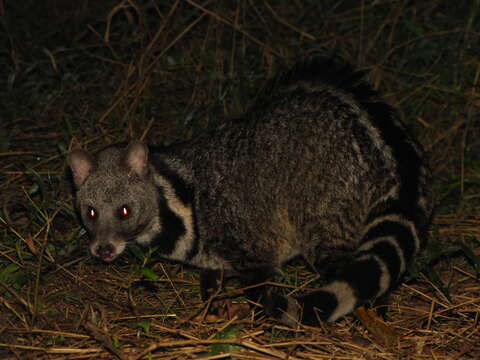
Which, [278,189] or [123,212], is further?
[278,189]

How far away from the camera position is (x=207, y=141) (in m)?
4.66

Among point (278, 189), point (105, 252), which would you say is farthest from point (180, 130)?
point (105, 252)

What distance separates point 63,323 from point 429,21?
549 cm

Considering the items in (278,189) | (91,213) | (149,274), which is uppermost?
(278,189)

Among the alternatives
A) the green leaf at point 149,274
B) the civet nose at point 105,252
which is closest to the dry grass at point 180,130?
the green leaf at point 149,274

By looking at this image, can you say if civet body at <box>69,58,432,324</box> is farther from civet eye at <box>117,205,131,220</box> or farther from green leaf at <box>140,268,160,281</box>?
green leaf at <box>140,268,160,281</box>

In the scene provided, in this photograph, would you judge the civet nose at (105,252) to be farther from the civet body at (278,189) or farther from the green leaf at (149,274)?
the green leaf at (149,274)

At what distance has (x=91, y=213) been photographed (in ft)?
13.8

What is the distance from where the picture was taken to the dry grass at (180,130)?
3.63 meters

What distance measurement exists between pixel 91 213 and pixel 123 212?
23cm

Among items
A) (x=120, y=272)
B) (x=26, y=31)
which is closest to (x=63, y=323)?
(x=120, y=272)

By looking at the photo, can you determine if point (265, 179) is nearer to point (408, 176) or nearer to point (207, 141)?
point (207, 141)

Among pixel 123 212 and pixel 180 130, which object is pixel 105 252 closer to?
pixel 123 212

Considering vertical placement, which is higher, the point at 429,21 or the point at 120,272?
the point at 429,21
